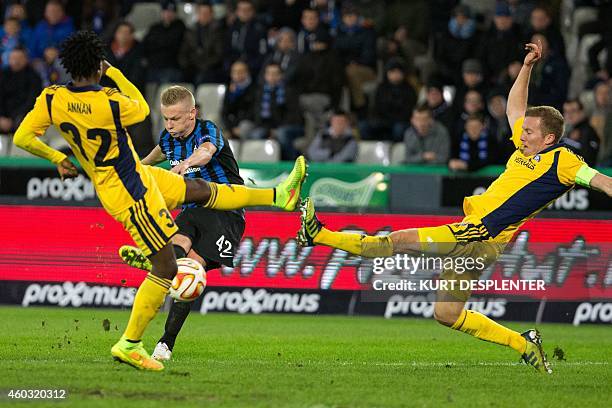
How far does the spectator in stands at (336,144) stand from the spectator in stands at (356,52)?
1.92 m

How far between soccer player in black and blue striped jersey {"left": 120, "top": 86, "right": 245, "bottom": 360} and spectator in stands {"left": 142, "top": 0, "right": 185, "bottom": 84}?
1023cm

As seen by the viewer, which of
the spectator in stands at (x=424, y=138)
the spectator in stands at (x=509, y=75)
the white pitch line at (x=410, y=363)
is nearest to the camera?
the white pitch line at (x=410, y=363)

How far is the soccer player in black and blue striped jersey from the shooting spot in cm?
1029

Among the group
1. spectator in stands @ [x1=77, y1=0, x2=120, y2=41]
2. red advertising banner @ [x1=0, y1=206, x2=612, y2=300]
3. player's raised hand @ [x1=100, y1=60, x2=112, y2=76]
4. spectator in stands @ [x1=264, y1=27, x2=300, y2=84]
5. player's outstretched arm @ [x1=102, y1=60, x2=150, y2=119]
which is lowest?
red advertising banner @ [x1=0, y1=206, x2=612, y2=300]

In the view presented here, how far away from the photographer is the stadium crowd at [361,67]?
18.1 meters

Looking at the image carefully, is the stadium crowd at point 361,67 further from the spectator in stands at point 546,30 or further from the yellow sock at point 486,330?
the yellow sock at point 486,330

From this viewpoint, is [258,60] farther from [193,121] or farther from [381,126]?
[193,121]

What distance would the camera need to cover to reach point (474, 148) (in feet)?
55.8

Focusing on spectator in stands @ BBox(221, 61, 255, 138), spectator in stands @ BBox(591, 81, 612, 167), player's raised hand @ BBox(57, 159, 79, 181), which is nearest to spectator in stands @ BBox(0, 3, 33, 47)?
spectator in stands @ BBox(221, 61, 255, 138)

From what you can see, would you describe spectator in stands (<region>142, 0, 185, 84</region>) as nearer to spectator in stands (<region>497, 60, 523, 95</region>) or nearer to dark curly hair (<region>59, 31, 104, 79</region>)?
spectator in stands (<region>497, 60, 523, 95</region>)

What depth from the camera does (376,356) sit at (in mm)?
11461

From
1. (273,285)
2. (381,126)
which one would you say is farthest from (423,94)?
(273,285)

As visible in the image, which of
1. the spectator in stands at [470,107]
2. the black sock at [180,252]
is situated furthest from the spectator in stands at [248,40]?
the black sock at [180,252]

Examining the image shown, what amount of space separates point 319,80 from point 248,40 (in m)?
1.76
